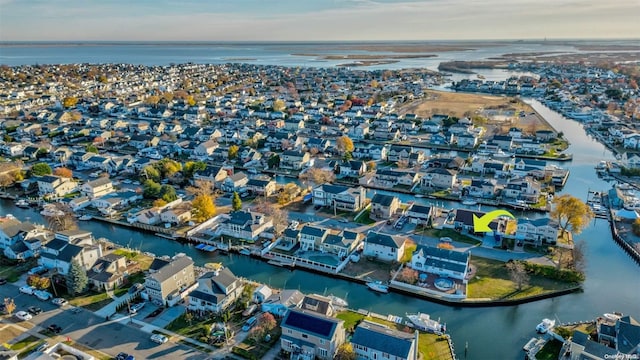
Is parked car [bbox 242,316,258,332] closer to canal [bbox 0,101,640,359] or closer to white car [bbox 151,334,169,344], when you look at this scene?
white car [bbox 151,334,169,344]

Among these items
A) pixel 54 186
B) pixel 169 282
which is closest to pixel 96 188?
pixel 54 186

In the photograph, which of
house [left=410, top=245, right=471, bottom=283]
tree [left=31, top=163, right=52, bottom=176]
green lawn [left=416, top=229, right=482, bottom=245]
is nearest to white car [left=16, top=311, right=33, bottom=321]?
house [left=410, top=245, right=471, bottom=283]

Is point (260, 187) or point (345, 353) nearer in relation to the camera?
point (345, 353)

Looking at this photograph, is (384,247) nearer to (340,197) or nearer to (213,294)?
(340,197)

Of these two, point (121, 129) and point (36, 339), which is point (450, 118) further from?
point (36, 339)

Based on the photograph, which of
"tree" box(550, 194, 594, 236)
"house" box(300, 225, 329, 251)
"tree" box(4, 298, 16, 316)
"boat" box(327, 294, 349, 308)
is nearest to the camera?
"tree" box(4, 298, 16, 316)

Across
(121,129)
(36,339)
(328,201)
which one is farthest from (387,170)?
(121,129)
